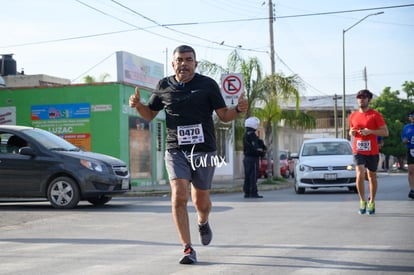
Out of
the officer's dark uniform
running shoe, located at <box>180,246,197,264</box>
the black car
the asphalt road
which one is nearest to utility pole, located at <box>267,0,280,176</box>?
the officer's dark uniform

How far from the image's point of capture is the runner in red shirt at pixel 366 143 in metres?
11.8

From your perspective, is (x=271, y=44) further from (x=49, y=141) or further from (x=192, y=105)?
(x=192, y=105)

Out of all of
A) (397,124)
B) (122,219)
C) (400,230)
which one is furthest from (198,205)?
(397,124)

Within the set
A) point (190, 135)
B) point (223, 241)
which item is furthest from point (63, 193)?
point (190, 135)

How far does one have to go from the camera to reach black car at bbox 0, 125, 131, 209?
1419cm

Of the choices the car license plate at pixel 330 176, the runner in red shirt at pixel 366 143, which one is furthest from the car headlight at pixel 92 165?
the car license plate at pixel 330 176

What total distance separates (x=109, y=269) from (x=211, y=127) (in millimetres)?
1763

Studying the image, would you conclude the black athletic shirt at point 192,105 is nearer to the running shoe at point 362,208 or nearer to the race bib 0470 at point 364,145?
the race bib 0470 at point 364,145

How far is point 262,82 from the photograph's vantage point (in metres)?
29.1

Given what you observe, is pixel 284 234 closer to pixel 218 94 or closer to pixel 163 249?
pixel 163 249

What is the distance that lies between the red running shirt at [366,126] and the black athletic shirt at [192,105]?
201 inches

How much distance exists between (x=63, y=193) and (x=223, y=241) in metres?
6.29

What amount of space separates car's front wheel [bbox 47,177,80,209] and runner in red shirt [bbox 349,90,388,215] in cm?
552

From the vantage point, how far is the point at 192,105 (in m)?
7.25
